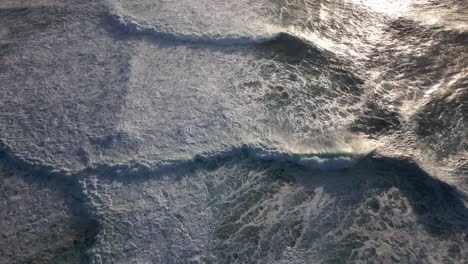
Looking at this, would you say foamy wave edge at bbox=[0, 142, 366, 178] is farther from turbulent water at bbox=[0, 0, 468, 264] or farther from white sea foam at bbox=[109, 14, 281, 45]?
white sea foam at bbox=[109, 14, 281, 45]

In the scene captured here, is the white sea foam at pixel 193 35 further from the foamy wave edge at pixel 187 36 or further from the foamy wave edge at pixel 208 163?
the foamy wave edge at pixel 208 163

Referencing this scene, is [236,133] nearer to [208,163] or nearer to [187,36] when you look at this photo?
[208,163]

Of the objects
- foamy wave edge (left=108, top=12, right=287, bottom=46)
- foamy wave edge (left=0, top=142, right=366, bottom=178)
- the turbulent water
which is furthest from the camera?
foamy wave edge (left=108, top=12, right=287, bottom=46)

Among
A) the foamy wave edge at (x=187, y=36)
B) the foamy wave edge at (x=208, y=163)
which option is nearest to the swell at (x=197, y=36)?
the foamy wave edge at (x=187, y=36)

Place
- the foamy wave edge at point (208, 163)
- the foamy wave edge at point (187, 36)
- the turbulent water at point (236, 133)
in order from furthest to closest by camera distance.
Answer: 1. the foamy wave edge at point (187, 36)
2. the foamy wave edge at point (208, 163)
3. the turbulent water at point (236, 133)

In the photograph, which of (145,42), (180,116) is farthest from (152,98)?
(145,42)

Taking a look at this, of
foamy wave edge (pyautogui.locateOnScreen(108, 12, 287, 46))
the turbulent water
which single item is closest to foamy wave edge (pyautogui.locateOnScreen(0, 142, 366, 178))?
the turbulent water
